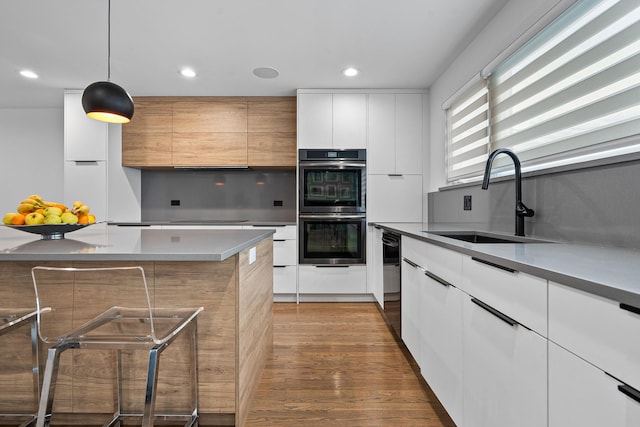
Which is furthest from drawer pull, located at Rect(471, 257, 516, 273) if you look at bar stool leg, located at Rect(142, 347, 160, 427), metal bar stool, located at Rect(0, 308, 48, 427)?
metal bar stool, located at Rect(0, 308, 48, 427)

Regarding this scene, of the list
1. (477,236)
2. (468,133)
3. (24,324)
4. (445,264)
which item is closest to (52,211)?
(24,324)

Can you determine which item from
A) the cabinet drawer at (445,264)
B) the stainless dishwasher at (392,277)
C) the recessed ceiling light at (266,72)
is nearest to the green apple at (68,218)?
the cabinet drawer at (445,264)

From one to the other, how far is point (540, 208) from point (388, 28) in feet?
5.54

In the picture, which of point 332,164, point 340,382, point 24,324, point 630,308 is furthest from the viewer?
point 332,164

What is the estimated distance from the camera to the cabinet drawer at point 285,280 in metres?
3.69

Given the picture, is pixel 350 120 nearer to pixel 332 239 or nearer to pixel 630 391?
pixel 332 239

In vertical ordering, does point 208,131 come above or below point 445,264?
above

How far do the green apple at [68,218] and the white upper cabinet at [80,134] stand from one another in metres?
2.63

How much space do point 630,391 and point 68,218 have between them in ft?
6.88

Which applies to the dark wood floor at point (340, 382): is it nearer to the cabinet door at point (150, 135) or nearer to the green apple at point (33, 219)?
the green apple at point (33, 219)

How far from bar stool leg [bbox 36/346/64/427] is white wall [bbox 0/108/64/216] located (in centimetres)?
450

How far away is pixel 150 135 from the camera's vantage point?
394cm

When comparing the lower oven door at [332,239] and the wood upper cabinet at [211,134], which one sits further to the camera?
the wood upper cabinet at [211,134]

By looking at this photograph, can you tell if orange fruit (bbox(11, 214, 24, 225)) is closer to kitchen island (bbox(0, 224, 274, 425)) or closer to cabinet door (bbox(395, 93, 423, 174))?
kitchen island (bbox(0, 224, 274, 425))
